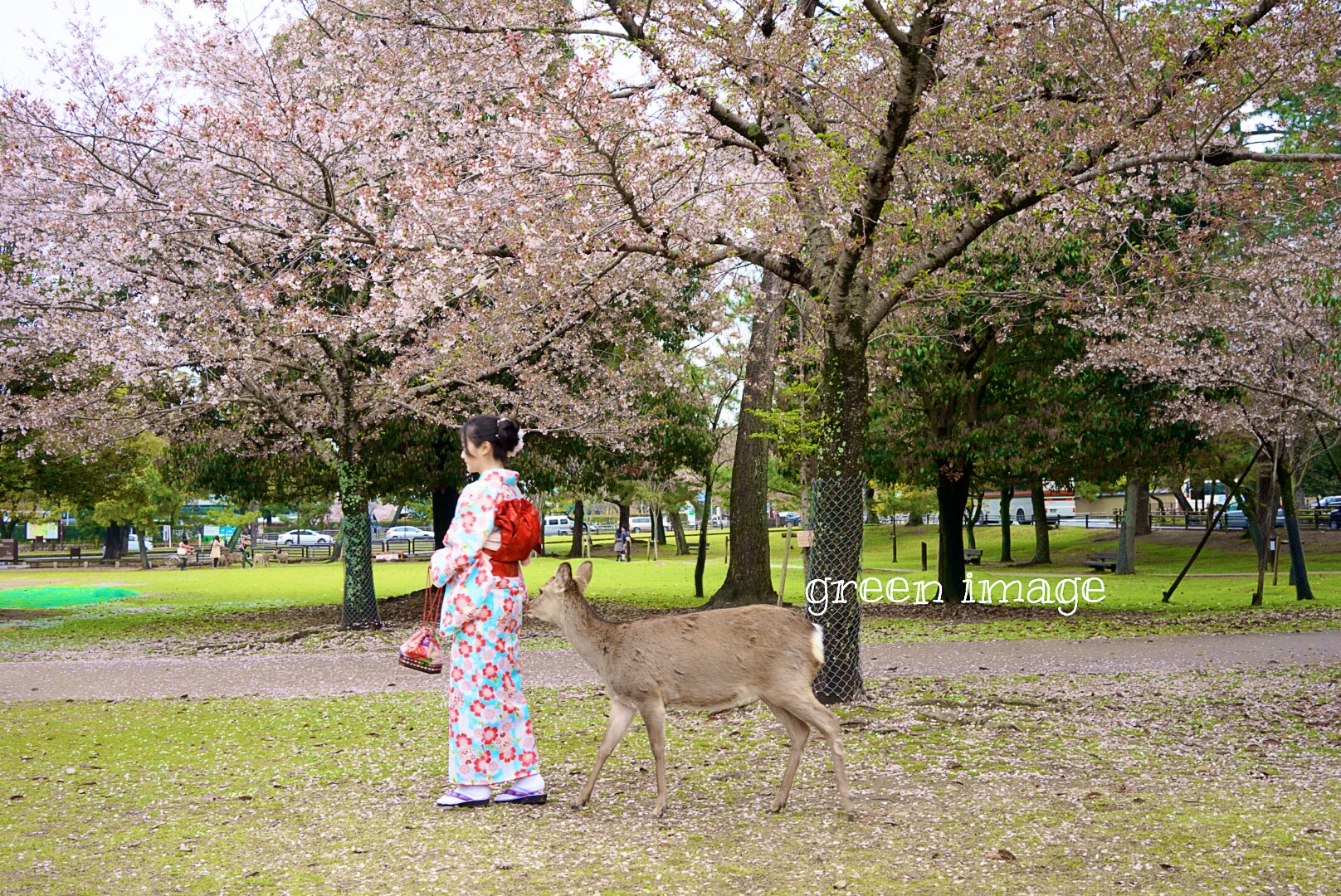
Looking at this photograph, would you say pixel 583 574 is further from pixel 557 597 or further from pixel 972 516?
pixel 972 516

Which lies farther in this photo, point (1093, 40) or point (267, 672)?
point (267, 672)

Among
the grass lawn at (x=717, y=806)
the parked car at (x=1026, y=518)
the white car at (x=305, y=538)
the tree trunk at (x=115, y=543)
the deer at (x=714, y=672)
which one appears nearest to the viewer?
the grass lawn at (x=717, y=806)

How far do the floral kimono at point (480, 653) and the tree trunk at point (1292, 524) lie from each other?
18.4 metres

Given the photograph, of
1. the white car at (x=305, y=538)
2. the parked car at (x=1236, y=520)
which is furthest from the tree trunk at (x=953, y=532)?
the white car at (x=305, y=538)

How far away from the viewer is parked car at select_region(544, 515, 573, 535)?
7494cm

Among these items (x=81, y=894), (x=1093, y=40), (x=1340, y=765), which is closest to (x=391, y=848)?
(x=81, y=894)

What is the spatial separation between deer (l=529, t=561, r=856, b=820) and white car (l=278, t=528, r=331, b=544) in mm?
62527

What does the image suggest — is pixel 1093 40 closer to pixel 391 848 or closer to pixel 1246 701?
pixel 1246 701

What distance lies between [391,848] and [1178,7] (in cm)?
931

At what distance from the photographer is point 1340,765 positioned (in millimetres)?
6469

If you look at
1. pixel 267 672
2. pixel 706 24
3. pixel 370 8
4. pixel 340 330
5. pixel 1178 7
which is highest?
pixel 370 8

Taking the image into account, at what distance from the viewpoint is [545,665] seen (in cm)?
1217

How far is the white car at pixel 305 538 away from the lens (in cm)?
6592

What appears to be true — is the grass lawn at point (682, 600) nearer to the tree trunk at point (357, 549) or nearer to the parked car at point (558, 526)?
the tree trunk at point (357, 549)
